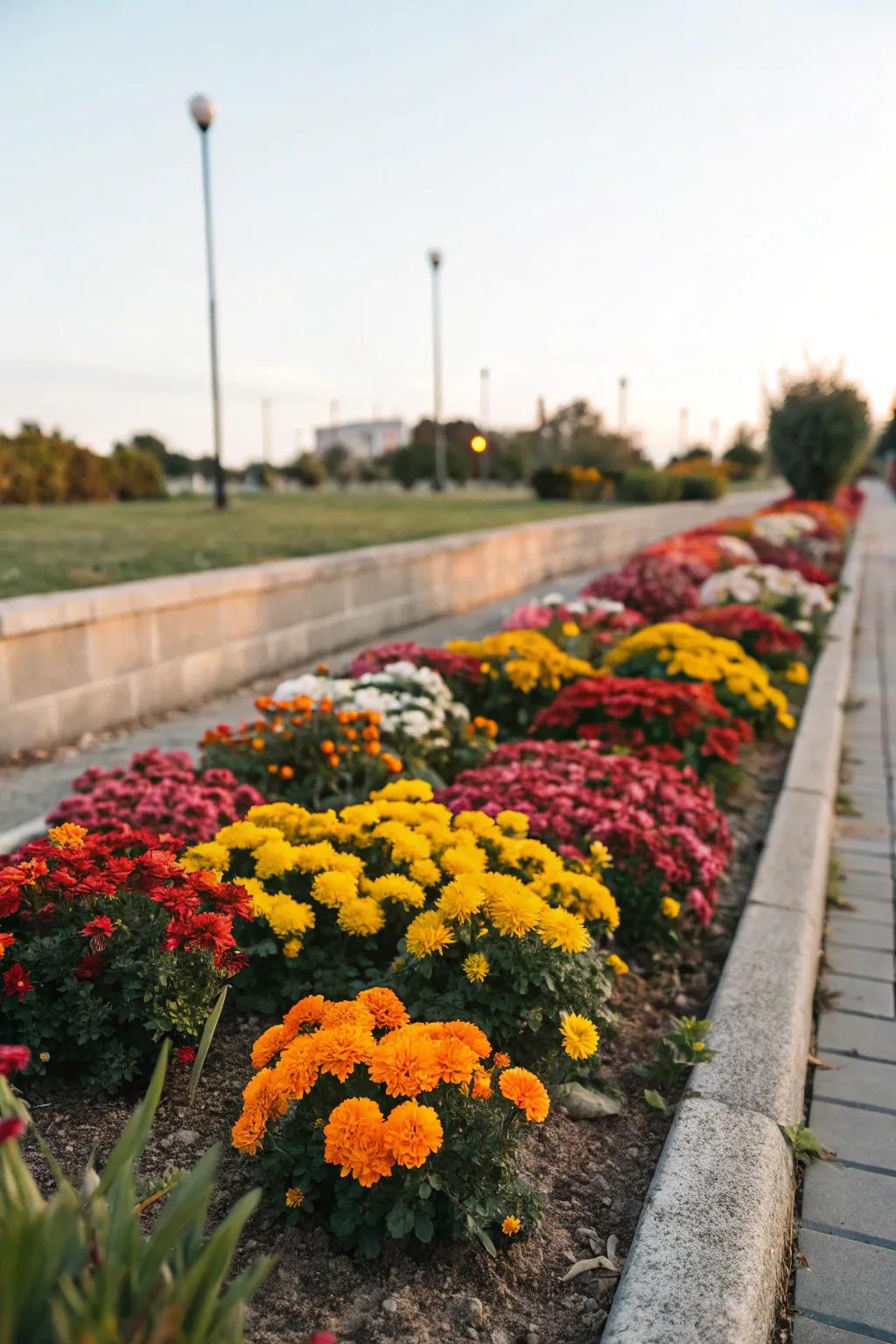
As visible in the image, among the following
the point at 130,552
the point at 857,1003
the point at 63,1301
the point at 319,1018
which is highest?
the point at 130,552

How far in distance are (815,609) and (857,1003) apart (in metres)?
5.63

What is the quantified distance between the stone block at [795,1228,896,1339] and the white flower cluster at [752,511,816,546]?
410 inches

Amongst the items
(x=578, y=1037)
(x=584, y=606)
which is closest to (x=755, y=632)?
(x=584, y=606)

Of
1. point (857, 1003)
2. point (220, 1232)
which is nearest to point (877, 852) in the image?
point (857, 1003)

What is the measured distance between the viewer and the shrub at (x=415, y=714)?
410 centimetres

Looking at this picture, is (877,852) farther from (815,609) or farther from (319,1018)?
(815,609)

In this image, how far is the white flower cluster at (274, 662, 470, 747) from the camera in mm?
4113

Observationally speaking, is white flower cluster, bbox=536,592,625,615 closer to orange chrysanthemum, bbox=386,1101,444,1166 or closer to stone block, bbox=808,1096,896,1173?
stone block, bbox=808,1096,896,1173

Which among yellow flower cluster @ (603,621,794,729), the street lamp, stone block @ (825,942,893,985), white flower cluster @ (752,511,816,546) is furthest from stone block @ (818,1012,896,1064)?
the street lamp

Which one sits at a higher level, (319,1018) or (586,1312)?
(319,1018)

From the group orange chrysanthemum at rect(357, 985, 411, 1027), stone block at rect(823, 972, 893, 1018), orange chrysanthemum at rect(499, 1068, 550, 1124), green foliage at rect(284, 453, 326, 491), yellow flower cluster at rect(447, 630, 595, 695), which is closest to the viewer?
orange chrysanthemum at rect(499, 1068, 550, 1124)

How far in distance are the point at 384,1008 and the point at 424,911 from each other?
0.52m

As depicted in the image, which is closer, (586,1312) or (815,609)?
(586,1312)

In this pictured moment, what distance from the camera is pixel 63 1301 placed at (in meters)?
1.09
